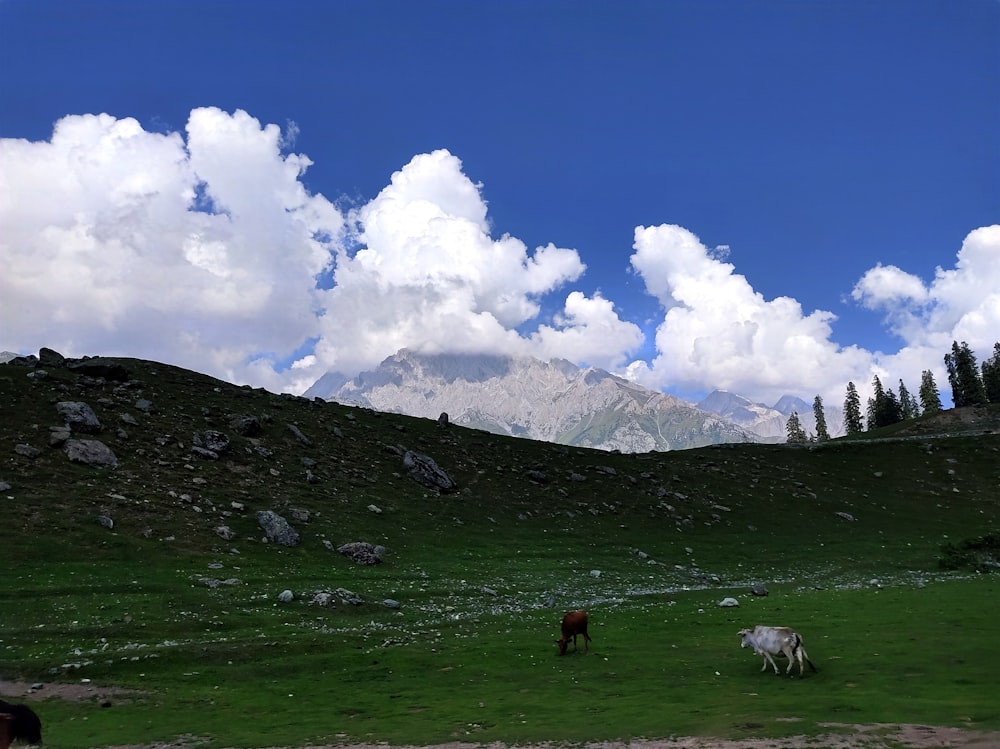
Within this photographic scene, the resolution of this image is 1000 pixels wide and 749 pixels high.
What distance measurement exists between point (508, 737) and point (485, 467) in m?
63.8

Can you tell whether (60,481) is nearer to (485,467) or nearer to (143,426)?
(143,426)

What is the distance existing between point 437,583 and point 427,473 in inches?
1126

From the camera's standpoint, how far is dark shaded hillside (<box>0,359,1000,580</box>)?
48.0m

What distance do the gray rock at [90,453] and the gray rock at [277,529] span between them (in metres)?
15.0

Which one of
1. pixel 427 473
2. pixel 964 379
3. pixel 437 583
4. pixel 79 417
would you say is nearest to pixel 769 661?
pixel 437 583

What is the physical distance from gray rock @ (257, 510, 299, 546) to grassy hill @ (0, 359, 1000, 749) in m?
1.57

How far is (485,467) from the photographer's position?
80.4 m

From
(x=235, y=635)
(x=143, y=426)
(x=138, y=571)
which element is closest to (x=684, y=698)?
(x=235, y=635)

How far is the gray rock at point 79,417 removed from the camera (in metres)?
56.3

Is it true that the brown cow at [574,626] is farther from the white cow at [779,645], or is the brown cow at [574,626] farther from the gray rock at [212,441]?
the gray rock at [212,441]

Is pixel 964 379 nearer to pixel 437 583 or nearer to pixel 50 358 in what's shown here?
pixel 437 583

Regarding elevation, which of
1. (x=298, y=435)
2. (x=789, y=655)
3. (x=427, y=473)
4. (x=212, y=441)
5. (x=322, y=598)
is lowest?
(x=789, y=655)

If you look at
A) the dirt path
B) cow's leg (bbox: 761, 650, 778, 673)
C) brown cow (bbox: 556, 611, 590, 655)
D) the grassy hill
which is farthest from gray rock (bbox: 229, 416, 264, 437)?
cow's leg (bbox: 761, 650, 778, 673)

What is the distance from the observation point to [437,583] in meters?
44.1
